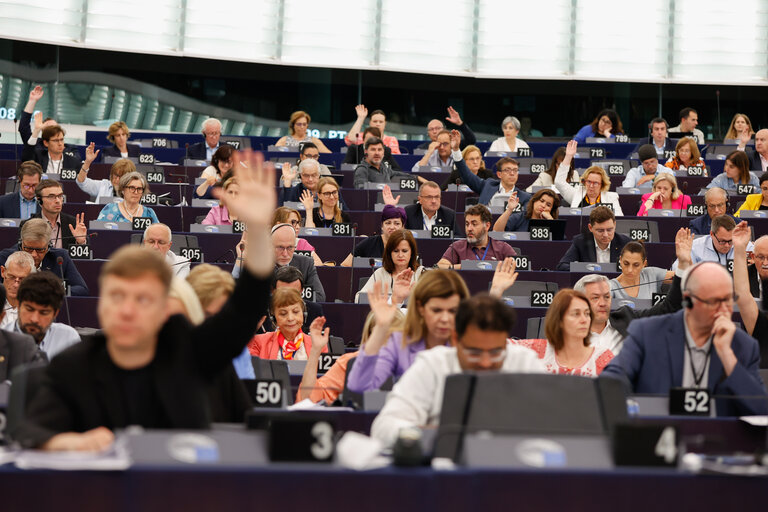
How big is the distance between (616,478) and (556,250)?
624 centimetres

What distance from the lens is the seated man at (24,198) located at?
367 inches

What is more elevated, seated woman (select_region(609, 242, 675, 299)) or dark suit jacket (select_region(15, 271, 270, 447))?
seated woman (select_region(609, 242, 675, 299))

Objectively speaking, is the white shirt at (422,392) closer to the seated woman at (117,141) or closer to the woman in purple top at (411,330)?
the woman in purple top at (411,330)

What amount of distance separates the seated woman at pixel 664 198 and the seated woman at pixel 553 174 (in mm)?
959

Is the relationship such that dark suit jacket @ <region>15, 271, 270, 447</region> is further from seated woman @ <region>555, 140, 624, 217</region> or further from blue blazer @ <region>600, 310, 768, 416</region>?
seated woman @ <region>555, 140, 624, 217</region>

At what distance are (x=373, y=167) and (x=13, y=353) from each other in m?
7.12

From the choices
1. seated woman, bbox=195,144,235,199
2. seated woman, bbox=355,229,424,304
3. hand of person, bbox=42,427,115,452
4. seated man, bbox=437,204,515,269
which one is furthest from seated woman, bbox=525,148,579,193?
hand of person, bbox=42,427,115,452

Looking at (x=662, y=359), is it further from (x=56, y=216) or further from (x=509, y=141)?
(x=509, y=141)

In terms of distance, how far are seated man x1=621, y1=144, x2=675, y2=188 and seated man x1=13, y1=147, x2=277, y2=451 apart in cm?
900

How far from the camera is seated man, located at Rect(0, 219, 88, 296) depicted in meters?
7.13

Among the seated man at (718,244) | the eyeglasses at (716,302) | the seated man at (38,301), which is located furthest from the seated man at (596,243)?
the seated man at (38,301)

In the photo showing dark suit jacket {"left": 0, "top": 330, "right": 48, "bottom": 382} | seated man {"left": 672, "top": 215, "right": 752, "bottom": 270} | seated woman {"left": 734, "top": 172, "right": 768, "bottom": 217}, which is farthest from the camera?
seated woman {"left": 734, "top": 172, "right": 768, "bottom": 217}

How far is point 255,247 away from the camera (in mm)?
2688

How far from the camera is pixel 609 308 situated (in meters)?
6.00
